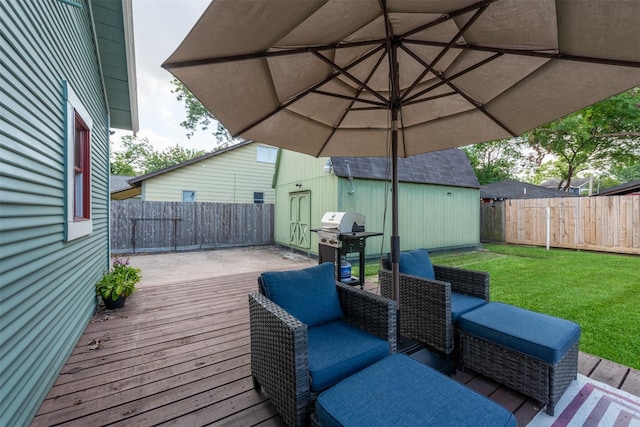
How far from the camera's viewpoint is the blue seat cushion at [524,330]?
1915mm

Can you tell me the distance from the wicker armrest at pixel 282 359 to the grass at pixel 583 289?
2965 mm

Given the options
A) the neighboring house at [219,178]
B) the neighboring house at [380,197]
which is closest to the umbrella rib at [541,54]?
the neighboring house at [380,197]

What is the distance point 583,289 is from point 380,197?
4650 mm

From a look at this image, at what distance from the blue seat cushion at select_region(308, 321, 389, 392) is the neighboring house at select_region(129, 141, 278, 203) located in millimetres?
11412

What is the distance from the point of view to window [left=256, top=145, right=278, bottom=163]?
524 inches

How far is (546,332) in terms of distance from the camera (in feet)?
6.71

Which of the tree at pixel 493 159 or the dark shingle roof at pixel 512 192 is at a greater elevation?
the tree at pixel 493 159

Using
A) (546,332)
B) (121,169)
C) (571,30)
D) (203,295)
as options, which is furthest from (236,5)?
(121,169)

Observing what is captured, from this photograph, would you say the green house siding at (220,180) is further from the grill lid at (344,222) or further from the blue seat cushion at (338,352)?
the blue seat cushion at (338,352)

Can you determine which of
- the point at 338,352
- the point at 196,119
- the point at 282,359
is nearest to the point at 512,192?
the point at 338,352

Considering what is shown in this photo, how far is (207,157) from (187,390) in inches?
442

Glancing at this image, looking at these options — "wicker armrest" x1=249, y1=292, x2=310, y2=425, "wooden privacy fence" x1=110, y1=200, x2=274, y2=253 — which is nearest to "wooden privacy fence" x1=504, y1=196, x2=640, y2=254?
"wooden privacy fence" x1=110, y1=200, x2=274, y2=253

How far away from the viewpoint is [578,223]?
8.91m

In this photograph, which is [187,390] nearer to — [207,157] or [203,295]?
[203,295]
